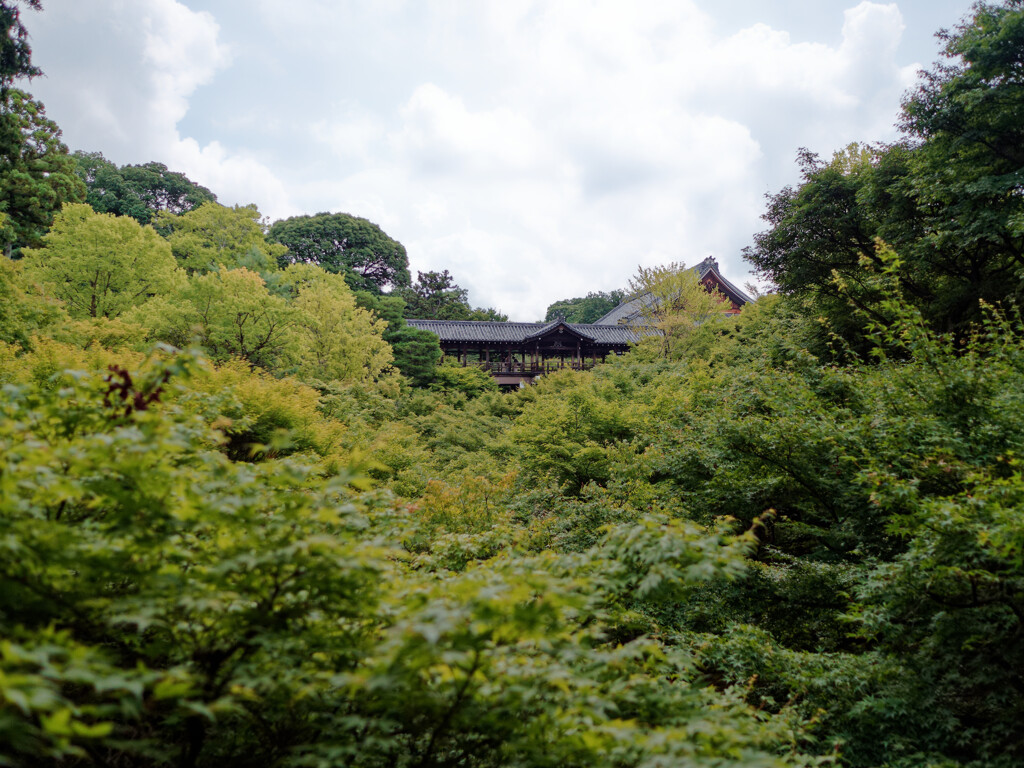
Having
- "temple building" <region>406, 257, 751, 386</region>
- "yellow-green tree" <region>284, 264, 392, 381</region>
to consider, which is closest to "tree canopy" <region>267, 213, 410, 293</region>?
"temple building" <region>406, 257, 751, 386</region>

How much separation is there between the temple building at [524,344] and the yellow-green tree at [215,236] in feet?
31.8

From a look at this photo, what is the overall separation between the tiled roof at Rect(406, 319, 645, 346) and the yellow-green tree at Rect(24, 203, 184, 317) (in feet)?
57.1

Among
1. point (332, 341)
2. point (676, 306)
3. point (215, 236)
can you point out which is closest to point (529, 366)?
point (676, 306)

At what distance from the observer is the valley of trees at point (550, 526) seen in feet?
6.40

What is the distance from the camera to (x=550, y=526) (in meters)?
7.89

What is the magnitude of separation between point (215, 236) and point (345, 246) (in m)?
17.6

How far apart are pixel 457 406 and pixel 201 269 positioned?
12213mm

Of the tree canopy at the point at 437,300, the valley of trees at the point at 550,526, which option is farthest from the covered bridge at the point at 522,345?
the valley of trees at the point at 550,526

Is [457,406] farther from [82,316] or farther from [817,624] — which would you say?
[817,624]

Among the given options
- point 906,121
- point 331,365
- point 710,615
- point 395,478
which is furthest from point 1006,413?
point 331,365

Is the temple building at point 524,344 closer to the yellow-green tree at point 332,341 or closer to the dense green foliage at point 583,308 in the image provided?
the yellow-green tree at point 332,341

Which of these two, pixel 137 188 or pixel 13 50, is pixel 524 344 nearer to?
pixel 13 50

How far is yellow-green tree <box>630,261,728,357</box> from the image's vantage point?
1953 cm

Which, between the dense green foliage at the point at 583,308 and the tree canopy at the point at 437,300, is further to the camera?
the dense green foliage at the point at 583,308
